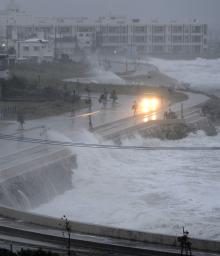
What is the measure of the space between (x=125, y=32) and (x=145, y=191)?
85.2 feet

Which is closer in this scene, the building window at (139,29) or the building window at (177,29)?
the building window at (177,29)

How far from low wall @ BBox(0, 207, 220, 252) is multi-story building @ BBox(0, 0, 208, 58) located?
2619 cm

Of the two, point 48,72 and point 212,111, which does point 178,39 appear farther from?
point 212,111

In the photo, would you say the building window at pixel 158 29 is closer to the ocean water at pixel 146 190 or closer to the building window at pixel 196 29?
the building window at pixel 196 29

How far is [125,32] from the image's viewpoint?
3275 centimetres

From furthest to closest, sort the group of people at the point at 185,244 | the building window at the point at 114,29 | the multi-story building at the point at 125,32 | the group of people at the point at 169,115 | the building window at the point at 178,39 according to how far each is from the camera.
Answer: the building window at the point at 114,29 < the building window at the point at 178,39 < the multi-story building at the point at 125,32 < the group of people at the point at 169,115 < the group of people at the point at 185,244

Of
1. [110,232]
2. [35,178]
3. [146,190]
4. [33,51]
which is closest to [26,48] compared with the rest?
[33,51]

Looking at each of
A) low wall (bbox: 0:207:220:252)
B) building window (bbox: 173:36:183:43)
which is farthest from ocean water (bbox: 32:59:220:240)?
building window (bbox: 173:36:183:43)

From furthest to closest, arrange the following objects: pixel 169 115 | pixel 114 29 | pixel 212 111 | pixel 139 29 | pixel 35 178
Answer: pixel 114 29, pixel 139 29, pixel 212 111, pixel 169 115, pixel 35 178

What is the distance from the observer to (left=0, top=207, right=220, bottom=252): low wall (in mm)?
4852

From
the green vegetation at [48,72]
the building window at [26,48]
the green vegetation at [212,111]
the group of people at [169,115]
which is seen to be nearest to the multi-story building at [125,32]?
the building window at [26,48]

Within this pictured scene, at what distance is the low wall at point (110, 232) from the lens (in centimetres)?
485

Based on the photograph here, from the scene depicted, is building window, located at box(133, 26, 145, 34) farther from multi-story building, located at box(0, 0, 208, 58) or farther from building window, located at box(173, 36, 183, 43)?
building window, located at box(173, 36, 183, 43)

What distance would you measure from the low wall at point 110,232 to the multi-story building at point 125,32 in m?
26.2
